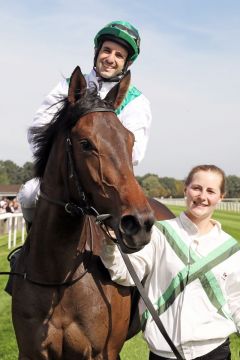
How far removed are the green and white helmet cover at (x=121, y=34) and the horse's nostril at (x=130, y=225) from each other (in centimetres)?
191

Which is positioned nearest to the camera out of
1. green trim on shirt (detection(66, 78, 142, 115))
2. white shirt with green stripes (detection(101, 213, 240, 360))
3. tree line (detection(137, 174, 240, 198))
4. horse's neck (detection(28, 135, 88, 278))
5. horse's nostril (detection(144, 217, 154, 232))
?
horse's nostril (detection(144, 217, 154, 232))

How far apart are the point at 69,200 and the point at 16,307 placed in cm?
82

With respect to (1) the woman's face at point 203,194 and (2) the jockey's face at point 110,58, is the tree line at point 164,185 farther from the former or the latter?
(1) the woman's face at point 203,194

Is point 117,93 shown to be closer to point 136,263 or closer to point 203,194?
point 203,194

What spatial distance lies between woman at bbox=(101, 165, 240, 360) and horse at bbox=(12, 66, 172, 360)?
0.27 m

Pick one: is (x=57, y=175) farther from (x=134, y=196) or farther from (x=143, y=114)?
(x=143, y=114)

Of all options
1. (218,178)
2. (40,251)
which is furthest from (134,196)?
(40,251)

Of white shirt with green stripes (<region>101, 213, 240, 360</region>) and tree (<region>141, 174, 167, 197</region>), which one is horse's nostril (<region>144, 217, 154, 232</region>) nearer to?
white shirt with green stripes (<region>101, 213, 240, 360</region>)

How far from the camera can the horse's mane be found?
3.10 m

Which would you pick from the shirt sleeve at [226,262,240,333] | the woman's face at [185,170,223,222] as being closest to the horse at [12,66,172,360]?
the woman's face at [185,170,223,222]

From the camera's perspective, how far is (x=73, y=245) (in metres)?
3.30

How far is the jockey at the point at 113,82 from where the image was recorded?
13.0 ft

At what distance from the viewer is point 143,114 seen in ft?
13.3

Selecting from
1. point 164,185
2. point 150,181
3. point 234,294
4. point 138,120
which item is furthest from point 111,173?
point 164,185
